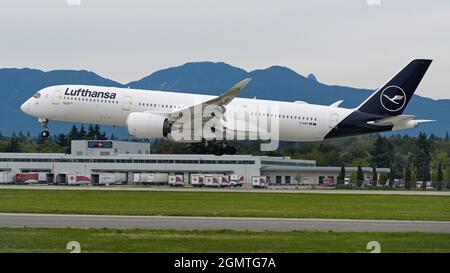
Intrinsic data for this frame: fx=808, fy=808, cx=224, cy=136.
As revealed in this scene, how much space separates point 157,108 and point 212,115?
430 cm

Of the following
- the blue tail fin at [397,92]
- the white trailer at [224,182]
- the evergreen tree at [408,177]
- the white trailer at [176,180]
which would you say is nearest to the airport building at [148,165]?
the evergreen tree at [408,177]

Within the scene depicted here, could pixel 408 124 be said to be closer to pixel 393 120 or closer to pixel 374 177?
pixel 393 120

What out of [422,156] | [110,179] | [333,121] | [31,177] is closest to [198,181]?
[110,179]

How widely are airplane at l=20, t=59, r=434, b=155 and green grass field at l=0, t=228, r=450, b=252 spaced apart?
29024mm

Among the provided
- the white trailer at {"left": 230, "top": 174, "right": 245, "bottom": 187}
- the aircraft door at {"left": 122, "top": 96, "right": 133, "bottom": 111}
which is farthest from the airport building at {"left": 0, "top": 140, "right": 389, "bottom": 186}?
the aircraft door at {"left": 122, "top": 96, "right": 133, "bottom": 111}

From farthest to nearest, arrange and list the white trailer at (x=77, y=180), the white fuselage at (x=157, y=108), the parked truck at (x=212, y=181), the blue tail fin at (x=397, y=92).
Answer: the white trailer at (x=77, y=180) < the parked truck at (x=212, y=181) < the blue tail fin at (x=397, y=92) < the white fuselage at (x=157, y=108)

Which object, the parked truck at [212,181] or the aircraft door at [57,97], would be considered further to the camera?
the parked truck at [212,181]

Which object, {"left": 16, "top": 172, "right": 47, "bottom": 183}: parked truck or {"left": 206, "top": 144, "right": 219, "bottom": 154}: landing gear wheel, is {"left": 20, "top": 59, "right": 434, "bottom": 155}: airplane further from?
{"left": 16, "top": 172, "right": 47, "bottom": 183}: parked truck

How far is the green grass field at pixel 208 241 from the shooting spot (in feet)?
86.6

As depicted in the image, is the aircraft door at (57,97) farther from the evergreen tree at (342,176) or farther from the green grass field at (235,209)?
the evergreen tree at (342,176)

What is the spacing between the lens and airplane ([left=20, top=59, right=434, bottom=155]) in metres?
61.6

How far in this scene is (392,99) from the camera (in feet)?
214

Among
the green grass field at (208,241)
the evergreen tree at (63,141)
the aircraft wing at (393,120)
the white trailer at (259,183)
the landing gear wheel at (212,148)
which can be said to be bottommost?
Answer: the green grass field at (208,241)

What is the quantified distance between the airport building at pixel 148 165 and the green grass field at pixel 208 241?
87.9m
